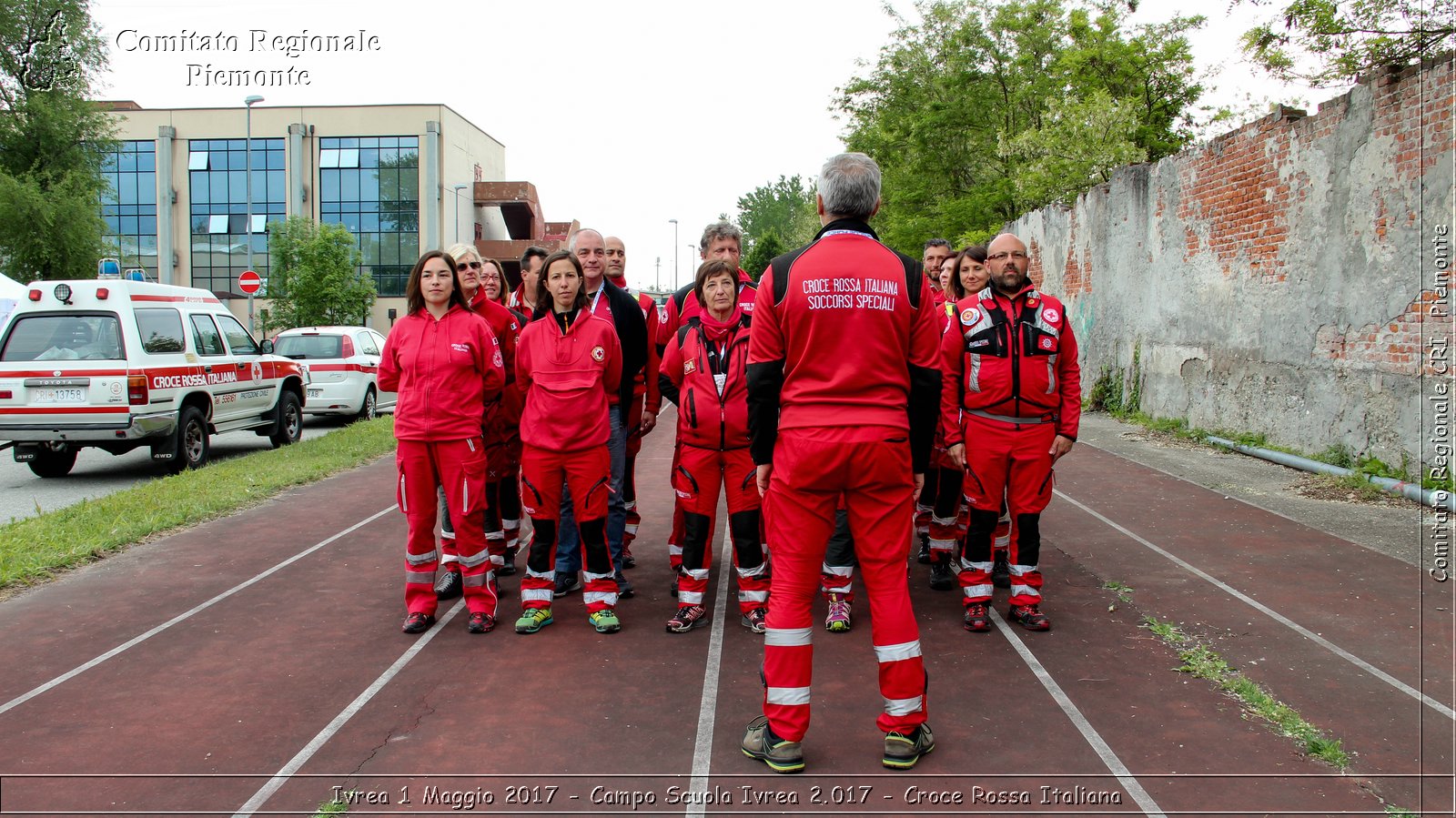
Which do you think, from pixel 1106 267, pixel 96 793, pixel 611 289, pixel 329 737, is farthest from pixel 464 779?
pixel 1106 267

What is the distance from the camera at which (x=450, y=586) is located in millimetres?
6344

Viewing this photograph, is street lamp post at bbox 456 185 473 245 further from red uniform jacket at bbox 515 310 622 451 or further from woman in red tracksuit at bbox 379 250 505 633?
red uniform jacket at bbox 515 310 622 451

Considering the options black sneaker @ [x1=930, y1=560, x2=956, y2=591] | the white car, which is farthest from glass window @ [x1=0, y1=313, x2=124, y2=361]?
black sneaker @ [x1=930, y1=560, x2=956, y2=591]

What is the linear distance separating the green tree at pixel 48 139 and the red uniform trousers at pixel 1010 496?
31.4 m

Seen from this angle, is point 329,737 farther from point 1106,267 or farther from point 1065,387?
point 1106,267

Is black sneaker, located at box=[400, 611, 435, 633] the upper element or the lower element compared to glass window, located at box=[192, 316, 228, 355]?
lower

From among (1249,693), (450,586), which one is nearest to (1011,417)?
(1249,693)

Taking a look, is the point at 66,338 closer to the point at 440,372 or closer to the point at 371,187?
the point at 440,372

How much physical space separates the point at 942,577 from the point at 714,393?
6.89 feet

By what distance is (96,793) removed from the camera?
367 centimetres

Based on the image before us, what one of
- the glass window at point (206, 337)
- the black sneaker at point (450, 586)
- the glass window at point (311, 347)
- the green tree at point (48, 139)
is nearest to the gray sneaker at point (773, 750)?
the black sneaker at point (450, 586)

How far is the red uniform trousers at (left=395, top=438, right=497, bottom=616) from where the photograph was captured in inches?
218

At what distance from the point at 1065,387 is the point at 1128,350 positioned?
1062 centimetres

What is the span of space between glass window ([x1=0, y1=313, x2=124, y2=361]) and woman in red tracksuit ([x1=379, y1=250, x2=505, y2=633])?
7063mm
